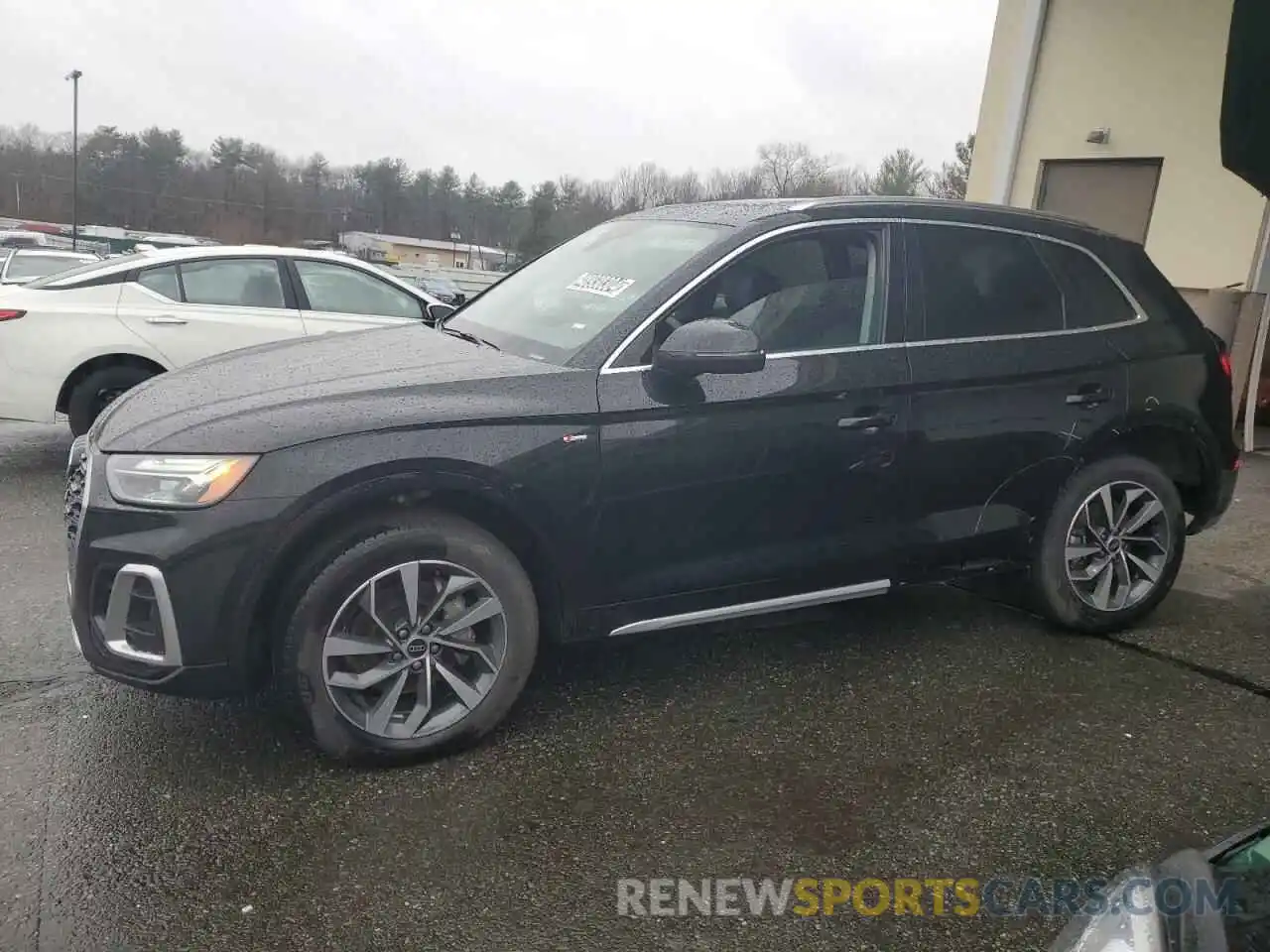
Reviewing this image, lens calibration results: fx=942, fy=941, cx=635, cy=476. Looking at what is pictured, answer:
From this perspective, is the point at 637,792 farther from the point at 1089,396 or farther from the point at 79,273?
the point at 79,273

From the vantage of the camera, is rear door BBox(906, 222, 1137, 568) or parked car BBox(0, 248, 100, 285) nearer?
rear door BBox(906, 222, 1137, 568)

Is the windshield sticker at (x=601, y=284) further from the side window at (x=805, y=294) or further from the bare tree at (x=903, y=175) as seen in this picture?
the bare tree at (x=903, y=175)

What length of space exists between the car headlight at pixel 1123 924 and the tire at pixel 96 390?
6.38 metres

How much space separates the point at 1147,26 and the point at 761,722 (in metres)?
9.59

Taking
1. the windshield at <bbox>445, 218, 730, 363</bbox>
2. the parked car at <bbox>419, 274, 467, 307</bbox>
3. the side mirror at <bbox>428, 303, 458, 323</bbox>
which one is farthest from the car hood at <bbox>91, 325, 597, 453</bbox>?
the parked car at <bbox>419, 274, 467, 307</bbox>

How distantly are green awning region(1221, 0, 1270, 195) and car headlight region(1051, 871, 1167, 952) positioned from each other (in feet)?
13.9

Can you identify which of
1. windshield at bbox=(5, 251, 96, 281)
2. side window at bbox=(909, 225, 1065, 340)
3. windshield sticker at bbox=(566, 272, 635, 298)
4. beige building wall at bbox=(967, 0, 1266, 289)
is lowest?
windshield at bbox=(5, 251, 96, 281)

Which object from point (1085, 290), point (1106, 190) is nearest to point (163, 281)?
point (1085, 290)

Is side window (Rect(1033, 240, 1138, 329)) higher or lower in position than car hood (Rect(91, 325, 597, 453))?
higher

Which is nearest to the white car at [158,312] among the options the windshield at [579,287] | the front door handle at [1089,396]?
the windshield at [579,287]

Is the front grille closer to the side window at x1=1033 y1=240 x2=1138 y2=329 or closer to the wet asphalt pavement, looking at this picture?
the wet asphalt pavement

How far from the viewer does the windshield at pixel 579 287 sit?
3260 millimetres

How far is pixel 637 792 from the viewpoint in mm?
2822

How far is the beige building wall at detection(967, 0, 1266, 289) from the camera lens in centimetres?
911
